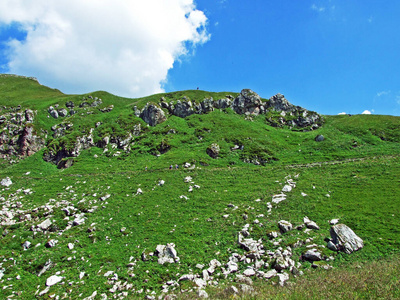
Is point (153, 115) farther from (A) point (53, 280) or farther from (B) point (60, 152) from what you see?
(A) point (53, 280)

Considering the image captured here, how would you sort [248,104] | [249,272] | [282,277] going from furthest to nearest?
1. [248,104]
2. [249,272]
3. [282,277]

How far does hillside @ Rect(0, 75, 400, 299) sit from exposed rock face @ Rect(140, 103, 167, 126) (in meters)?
14.9

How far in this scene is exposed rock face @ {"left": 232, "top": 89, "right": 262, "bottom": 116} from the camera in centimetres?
7769

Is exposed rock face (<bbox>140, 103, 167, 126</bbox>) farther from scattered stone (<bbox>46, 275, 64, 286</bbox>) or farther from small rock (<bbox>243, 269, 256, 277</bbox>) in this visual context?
small rock (<bbox>243, 269, 256, 277</bbox>)

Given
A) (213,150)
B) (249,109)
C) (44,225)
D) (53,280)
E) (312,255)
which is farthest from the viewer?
(249,109)

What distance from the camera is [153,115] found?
6956cm

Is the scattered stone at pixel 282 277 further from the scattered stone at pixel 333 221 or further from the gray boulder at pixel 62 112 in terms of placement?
the gray boulder at pixel 62 112

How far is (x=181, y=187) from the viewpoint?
94.6ft

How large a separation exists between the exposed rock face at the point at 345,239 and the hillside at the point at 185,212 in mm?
481

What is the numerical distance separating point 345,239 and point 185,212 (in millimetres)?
14879

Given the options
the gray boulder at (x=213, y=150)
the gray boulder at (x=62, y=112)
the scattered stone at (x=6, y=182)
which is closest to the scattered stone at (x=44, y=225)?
the scattered stone at (x=6, y=182)

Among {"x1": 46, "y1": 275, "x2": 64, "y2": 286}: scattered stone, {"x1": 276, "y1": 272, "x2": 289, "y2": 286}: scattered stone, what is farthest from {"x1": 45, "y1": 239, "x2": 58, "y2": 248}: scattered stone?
{"x1": 276, "y1": 272, "x2": 289, "y2": 286}: scattered stone

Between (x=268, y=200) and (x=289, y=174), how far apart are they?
36.4 feet

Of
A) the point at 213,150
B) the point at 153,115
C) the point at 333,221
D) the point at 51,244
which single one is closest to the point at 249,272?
the point at 333,221
